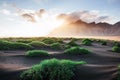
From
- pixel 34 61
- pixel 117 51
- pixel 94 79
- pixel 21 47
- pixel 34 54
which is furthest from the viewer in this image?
pixel 117 51

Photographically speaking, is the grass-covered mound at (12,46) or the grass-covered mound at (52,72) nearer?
the grass-covered mound at (52,72)

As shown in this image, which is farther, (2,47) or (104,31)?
(104,31)

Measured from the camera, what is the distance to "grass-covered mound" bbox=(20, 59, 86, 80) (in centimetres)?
791

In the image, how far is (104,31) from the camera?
19100 centimetres

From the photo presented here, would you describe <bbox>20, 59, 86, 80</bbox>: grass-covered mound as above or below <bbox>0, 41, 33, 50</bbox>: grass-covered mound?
below

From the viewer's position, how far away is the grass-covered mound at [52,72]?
791cm

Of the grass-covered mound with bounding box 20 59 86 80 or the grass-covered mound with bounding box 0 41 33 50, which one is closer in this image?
the grass-covered mound with bounding box 20 59 86 80

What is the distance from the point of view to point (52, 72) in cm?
800

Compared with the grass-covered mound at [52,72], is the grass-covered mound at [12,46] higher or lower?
higher


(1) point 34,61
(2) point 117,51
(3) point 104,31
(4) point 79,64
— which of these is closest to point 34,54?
(1) point 34,61

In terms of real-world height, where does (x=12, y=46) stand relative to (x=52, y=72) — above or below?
above

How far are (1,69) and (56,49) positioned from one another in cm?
1069

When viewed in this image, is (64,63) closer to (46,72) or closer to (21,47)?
(46,72)

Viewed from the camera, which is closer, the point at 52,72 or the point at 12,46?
the point at 52,72
